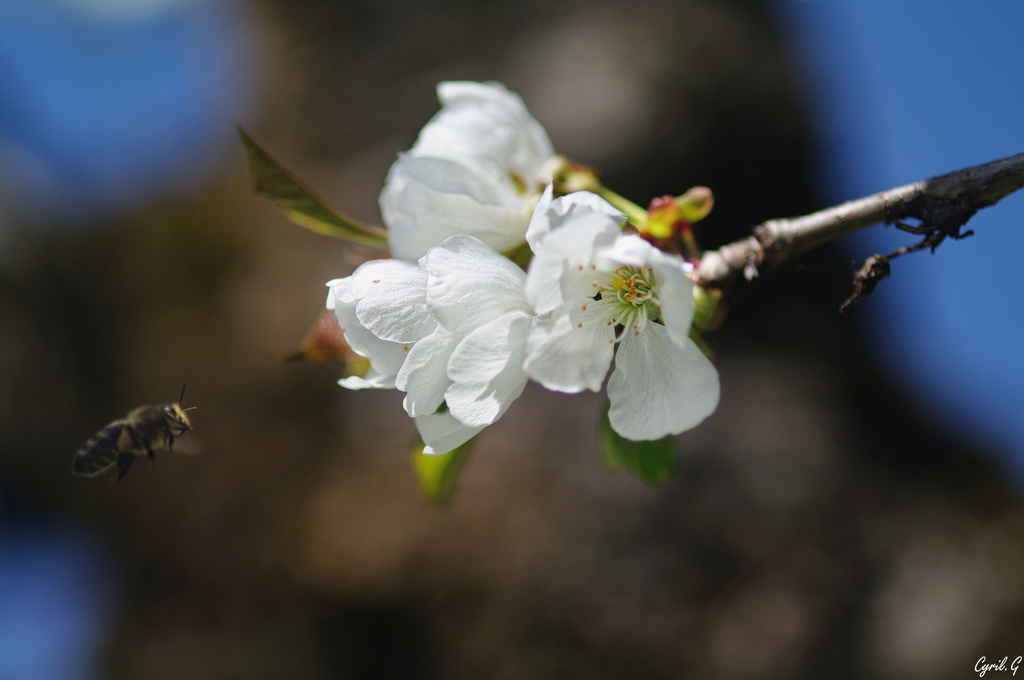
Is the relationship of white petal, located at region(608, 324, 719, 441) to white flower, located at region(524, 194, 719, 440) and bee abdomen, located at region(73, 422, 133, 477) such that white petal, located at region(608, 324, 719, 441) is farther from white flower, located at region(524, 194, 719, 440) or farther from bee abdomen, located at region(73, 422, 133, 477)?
bee abdomen, located at region(73, 422, 133, 477)

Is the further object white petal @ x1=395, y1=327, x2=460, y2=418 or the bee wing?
the bee wing

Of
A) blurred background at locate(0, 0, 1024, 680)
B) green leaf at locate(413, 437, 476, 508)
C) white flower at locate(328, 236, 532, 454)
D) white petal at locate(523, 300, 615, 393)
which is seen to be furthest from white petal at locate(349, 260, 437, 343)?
blurred background at locate(0, 0, 1024, 680)

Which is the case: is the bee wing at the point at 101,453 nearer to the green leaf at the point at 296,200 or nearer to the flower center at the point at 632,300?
the green leaf at the point at 296,200

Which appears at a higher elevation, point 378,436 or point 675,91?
point 675,91

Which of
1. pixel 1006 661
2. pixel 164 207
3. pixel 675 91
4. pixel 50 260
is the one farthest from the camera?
pixel 164 207

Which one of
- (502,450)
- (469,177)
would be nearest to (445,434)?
(469,177)

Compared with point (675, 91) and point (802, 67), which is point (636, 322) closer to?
point (675, 91)

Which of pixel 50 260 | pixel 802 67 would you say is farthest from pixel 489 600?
pixel 50 260
